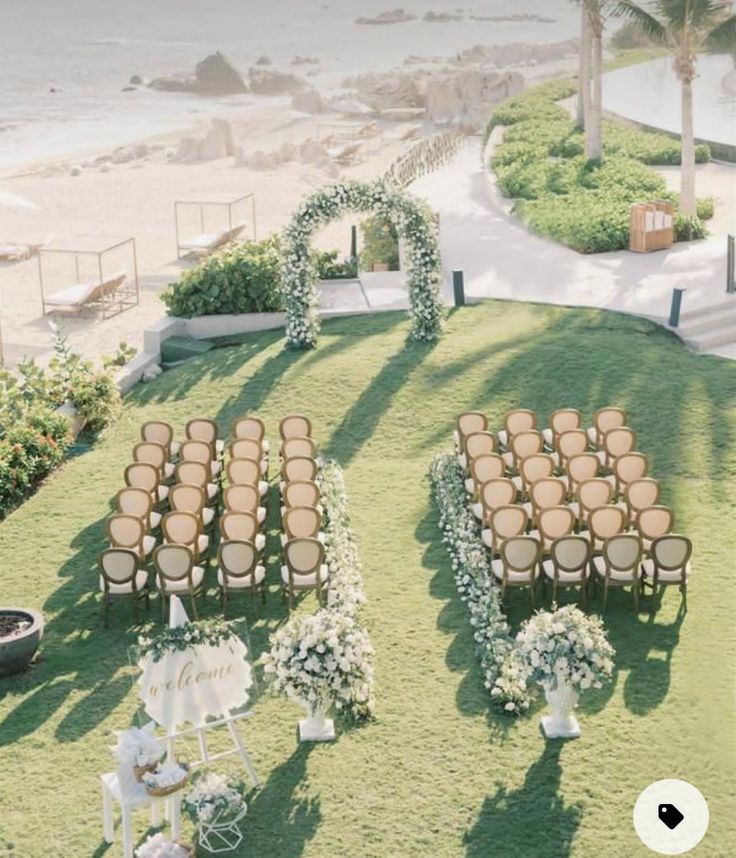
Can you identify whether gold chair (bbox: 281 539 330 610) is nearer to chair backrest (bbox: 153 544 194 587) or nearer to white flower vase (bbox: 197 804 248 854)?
chair backrest (bbox: 153 544 194 587)

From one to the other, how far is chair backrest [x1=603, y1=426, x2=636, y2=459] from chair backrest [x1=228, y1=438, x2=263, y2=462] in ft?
15.4

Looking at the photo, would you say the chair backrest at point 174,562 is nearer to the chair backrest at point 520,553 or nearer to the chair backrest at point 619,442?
the chair backrest at point 520,553

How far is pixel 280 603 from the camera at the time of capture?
16.1 m

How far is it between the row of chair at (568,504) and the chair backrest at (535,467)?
13 millimetres

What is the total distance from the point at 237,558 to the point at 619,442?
5.77 m

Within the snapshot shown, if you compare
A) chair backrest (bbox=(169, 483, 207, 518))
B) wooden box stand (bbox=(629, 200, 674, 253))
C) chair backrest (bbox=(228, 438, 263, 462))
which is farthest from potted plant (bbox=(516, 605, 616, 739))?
wooden box stand (bbox=(629, 200, 674, 253))

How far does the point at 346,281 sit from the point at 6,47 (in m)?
170

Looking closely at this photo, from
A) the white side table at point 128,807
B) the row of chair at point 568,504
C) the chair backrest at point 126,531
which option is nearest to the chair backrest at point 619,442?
the row of chair at point 568,504

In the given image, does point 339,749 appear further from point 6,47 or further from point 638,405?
point 6,47

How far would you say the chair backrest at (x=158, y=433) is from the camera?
19.4 m

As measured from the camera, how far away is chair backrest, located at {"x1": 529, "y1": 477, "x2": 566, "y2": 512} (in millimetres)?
16750

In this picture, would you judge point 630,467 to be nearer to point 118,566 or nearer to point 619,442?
point 619,442

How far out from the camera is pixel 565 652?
40.4 feet

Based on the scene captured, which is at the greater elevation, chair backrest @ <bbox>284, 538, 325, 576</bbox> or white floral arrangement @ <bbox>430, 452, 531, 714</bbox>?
chair backrest @ <bbox>284, 538, 325, 576</bbox>
